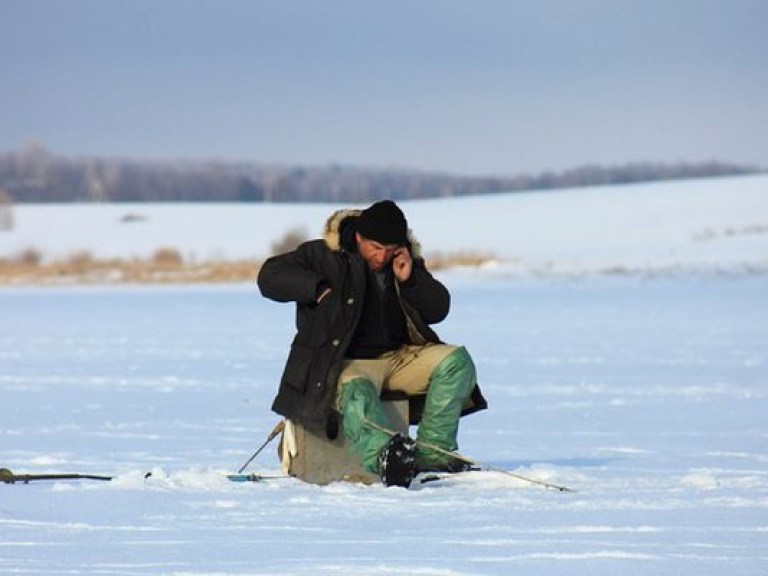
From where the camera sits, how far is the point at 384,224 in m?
6.52

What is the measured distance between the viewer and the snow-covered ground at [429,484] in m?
4.97

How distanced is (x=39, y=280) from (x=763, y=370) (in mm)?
21970

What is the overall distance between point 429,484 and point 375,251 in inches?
34.9

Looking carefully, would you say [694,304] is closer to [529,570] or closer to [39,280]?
[39,280]

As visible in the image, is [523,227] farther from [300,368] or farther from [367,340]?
[300,368]

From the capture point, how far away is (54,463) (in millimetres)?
7484

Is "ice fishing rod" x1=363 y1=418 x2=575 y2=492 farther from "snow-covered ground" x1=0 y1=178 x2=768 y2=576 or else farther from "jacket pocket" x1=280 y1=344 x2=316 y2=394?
"jacket pocket" x1=280 y1=344 x2=316 y2=394

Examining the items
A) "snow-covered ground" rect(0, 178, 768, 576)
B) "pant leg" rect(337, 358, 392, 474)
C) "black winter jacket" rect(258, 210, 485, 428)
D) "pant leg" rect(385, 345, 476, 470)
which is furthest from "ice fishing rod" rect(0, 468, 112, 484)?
"pant leg" rect(385, 345, 476, 470)

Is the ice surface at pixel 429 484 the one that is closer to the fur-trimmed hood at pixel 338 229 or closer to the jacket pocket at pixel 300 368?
the jacket pocket at pixel 300 368

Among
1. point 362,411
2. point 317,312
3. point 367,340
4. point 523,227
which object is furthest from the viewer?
point 523,227

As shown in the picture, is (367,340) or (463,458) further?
(367,340)

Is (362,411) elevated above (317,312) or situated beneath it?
situated beneath

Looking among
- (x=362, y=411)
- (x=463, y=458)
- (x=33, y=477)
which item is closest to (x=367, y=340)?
(x=362, y=411)

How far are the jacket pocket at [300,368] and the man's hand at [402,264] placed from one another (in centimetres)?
44
